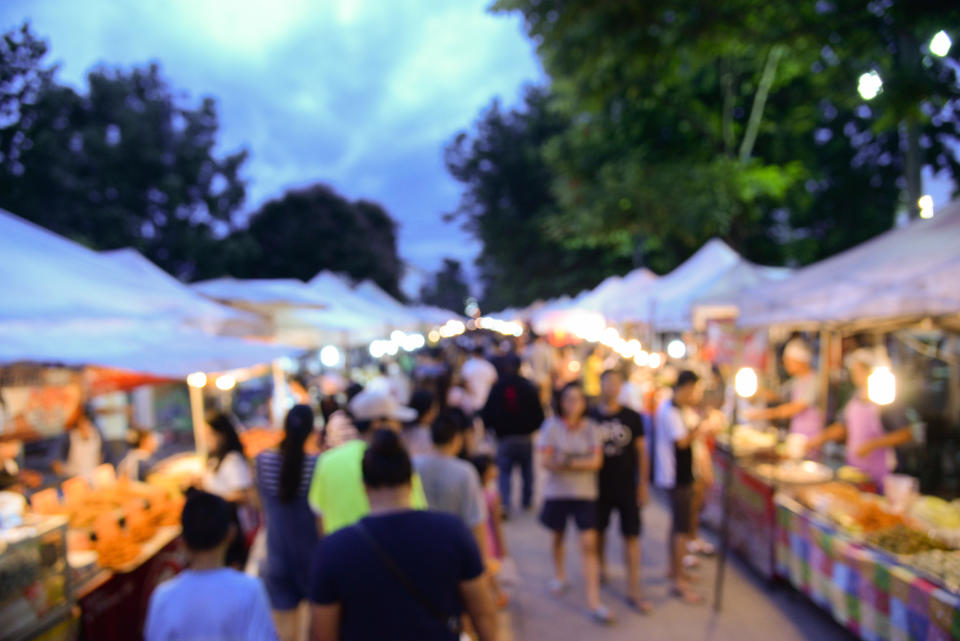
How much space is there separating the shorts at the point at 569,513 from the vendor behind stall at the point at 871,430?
2.64m

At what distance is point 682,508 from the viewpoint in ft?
15.5

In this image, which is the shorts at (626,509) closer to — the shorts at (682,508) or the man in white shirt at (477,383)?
the shorts at (682,508)

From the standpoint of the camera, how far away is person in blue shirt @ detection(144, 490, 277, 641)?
205cm

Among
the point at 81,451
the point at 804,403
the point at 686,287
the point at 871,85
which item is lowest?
the point at 81,451

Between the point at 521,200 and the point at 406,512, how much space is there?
23691 mm

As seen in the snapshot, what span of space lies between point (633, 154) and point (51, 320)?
13684 mm

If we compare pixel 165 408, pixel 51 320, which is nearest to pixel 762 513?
pixel 51 320

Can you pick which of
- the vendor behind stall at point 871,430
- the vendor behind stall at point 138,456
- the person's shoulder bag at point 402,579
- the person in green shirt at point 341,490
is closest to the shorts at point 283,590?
the person in green shirt at point 341,490

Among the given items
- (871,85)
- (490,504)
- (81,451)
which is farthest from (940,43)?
(81,451)

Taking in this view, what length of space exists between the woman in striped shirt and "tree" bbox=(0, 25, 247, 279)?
450 inches

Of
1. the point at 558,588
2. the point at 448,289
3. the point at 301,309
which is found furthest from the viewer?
the point at 448,289

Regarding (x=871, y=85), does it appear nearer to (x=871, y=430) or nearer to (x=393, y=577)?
(x=871, y=430)

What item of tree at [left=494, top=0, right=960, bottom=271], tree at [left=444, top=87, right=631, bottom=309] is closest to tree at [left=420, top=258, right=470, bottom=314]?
tree at [left=444, top=87, right=631, bottom=309]

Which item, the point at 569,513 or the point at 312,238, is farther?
the point at 312,238
